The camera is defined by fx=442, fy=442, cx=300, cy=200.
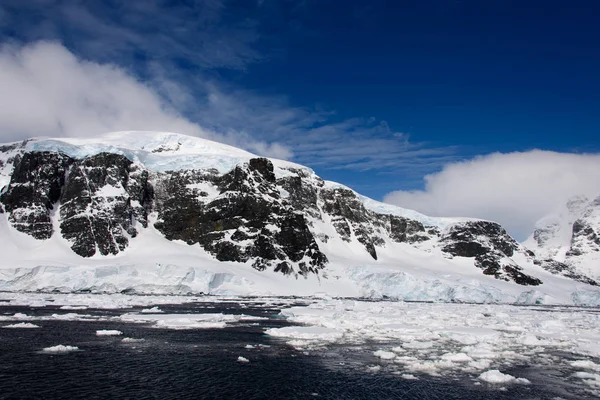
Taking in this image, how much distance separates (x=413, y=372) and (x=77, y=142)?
14024 centimetres

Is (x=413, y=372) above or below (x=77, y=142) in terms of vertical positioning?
below

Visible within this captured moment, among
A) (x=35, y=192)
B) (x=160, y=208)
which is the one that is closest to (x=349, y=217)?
(x=160, y=208)

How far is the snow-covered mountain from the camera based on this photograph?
9444 centimetres

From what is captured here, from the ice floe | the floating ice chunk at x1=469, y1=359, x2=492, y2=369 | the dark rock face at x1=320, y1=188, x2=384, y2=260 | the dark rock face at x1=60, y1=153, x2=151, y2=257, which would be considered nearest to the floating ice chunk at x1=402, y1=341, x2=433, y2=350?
the ice floe

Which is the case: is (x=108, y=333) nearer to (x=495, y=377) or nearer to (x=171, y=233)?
(x=495, y=377)

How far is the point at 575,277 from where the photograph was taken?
647 feet

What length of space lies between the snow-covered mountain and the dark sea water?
6633 cm

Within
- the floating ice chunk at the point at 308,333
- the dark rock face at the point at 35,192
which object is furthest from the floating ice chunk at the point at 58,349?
the dark rock face at the point at 35,192

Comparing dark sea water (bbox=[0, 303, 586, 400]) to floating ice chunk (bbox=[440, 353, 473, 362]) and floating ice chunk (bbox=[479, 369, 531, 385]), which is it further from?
floating ice chunk (bbox=[440, 353, 473, 362])

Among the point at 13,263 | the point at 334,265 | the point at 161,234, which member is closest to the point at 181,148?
the point at 161,234

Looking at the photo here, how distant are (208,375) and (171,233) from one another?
10671cm

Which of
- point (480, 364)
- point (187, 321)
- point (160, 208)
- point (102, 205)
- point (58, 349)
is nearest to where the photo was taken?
point (58, 349)

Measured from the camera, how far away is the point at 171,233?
123062 millimetres

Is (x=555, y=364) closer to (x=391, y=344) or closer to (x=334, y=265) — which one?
(x=391, y=344)
